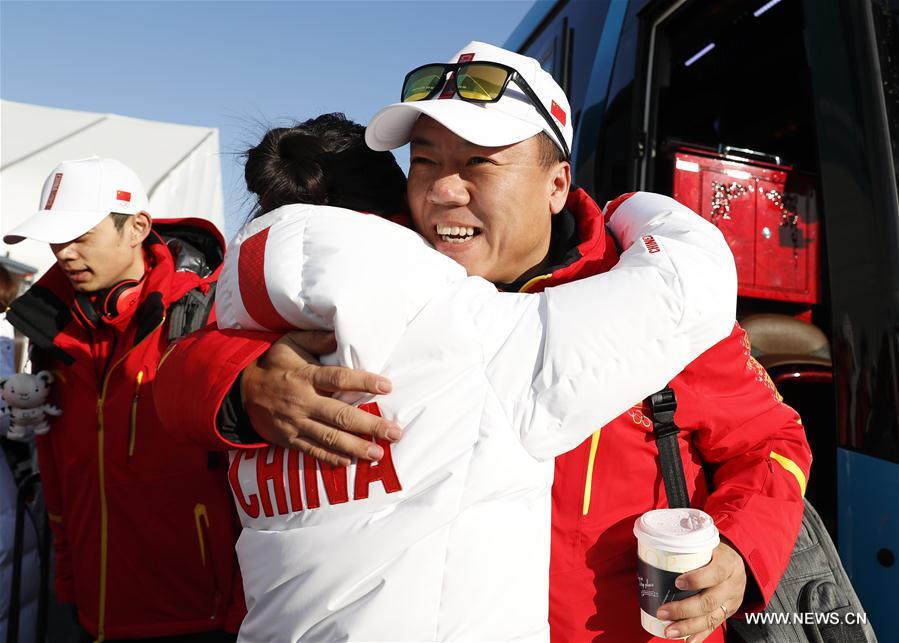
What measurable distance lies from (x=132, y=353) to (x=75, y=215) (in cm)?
62

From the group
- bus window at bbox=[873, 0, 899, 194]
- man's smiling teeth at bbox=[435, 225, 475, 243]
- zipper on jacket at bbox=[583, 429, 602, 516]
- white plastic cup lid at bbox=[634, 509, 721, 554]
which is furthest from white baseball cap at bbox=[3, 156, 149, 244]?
bus window at bbox=[873, 0, 899, 194]

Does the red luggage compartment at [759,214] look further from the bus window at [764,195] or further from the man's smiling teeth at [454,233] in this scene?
the man's smiling teeth at [454,233]

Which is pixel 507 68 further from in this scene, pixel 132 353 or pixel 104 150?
pixel 104 150

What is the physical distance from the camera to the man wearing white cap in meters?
1.03

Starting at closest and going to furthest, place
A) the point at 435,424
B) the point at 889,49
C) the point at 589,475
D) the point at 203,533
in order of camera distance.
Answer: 1. the point at 435,424
2. the point at 589,475
3. the point at 889,49
4. the point at 203,533

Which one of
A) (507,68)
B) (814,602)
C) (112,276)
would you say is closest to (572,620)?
(814,602)

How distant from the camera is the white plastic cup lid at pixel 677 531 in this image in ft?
3.50

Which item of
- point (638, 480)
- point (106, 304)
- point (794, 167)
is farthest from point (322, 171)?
point (794, 167)

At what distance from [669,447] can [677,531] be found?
0.59 feet

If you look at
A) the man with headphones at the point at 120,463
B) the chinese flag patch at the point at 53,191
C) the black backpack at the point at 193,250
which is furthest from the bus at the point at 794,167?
the chinese flag patch at the point at 53,191

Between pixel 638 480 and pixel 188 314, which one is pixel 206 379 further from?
pixel 188 314

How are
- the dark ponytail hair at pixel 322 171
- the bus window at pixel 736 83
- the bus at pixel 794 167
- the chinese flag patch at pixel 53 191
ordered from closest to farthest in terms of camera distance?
the dark ponytail hair at pixel 322 171
the bus at pixel 794 167
the chinese flag patch at pixel 53 191
the bus window at pixel 736 83

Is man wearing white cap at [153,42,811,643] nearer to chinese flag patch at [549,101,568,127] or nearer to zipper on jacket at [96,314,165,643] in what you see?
chinese flag patch at [549,101,568,127]

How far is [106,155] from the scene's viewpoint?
14.8 m
